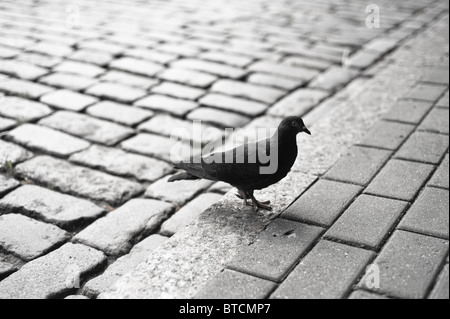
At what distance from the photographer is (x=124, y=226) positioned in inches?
105

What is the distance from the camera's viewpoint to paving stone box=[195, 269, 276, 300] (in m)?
2.03

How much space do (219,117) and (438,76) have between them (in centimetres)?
221

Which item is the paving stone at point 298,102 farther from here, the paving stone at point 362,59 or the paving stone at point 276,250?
the paving stone at point 276,250

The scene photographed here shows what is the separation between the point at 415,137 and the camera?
347 centimetres

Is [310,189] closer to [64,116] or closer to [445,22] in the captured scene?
[64,116]

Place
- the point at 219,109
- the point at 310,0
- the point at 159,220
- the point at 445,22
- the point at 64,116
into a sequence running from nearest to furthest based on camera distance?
the point at 159,220 < the point at 64,116 < the point at 219,109 < the point at 445,22 < the point at 310,0

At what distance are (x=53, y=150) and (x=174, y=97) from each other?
1.24 m

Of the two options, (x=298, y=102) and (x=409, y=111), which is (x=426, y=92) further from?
(x=298, y=102)

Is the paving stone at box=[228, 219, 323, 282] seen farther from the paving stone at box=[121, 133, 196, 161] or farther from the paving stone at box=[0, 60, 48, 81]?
the paving stone at box=[0, 60, 48, 81]

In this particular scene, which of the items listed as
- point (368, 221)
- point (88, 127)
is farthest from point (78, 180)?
point (368, 221)

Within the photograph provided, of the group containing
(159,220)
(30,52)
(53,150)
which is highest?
(30,52)

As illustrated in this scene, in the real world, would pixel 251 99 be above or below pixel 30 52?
below

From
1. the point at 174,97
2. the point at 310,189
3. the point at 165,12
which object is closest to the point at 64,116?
the point at 174,97

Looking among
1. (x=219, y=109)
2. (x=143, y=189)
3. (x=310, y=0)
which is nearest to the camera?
(x=143, y=189)
